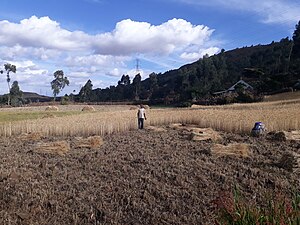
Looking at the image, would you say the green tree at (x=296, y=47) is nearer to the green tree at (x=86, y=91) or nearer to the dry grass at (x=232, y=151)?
the green tree at (x=86, y=91)

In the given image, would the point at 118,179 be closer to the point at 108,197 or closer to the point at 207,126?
the point at 108,197

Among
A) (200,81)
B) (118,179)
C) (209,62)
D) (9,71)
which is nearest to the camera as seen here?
(118,179)

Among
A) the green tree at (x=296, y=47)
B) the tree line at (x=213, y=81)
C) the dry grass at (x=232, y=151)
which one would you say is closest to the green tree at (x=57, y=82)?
the tree line at (x=213, y=81)

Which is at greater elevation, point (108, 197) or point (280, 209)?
point (280, 209)

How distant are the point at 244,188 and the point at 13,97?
73083 millimetres

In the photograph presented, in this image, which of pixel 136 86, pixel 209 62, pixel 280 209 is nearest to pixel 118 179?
pixel 280 209

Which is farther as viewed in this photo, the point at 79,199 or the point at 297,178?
the point at 297,178

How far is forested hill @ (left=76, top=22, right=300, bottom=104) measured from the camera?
55500 mm

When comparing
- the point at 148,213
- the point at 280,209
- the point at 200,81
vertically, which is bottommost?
the point at 148,213

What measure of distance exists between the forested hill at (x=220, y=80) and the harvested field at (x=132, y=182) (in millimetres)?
35049

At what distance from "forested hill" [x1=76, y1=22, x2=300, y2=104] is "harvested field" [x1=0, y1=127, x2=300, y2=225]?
35.0 metres

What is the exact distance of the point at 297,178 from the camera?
866 centimetres

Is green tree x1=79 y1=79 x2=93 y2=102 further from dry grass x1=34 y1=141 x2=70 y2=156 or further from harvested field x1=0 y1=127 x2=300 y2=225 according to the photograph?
harvested field x1=0 y1=127 x2=300 y2=225

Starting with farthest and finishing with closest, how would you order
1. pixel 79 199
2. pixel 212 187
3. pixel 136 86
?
pixel 136 86
pixel 212 187
pixel 79 199
